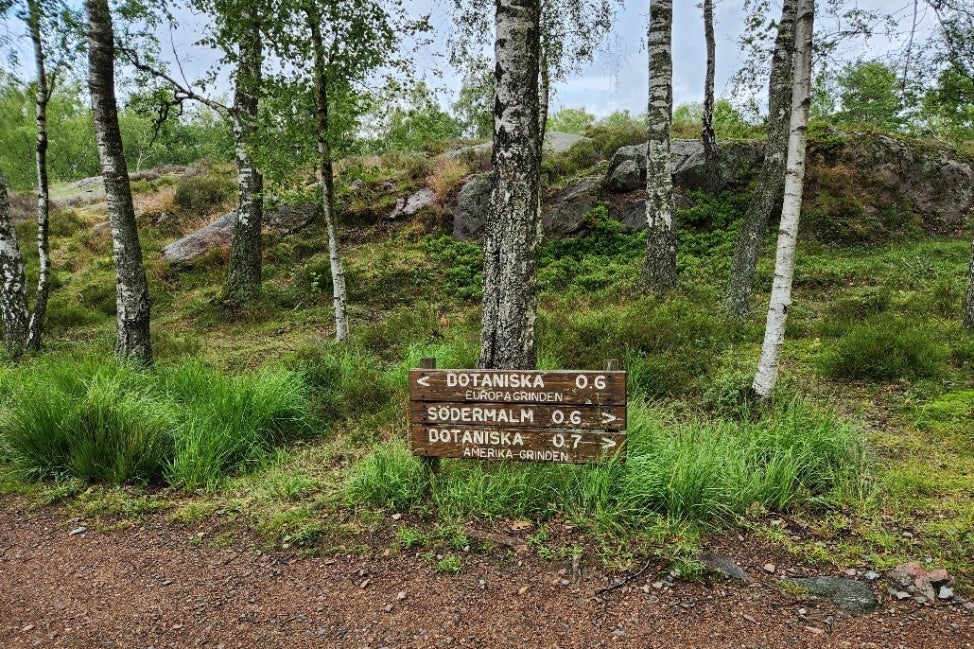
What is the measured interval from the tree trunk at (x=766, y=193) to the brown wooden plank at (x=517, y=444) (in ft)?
20.6

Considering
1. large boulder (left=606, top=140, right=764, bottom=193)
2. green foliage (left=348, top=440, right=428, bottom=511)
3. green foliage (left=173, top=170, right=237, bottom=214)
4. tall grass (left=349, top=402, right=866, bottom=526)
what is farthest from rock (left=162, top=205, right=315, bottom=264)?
tall grass (left=349, top=402, right=866, bottom=526)

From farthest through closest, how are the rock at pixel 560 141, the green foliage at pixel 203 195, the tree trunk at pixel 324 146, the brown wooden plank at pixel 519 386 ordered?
the rock at pixel 560 141 → the green foliage at pixel 203 195 → the tree trunk at pixel 324 146 → the brown wooden plank at pixel 519 386

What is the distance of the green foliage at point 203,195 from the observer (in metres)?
19.6

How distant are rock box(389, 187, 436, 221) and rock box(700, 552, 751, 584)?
49.3 feet

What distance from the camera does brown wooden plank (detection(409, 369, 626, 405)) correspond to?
3783 mm

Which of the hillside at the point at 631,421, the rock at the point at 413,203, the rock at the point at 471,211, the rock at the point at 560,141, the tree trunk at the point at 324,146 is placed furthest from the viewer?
the rock at the point at 560,141

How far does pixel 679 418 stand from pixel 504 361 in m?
2.05

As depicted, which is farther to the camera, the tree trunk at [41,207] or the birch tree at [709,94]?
the birch tree at [709,94]

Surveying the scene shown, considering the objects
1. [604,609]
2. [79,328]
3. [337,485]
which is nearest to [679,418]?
[604,609]

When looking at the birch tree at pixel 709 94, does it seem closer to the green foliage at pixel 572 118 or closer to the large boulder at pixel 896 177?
the large boulder at pixel 896 177

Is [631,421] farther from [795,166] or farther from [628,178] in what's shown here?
[628,178]

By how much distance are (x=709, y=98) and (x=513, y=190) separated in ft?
44.2

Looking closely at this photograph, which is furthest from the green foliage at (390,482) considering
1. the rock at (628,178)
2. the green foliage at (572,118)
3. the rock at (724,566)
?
the green foliage at (572,118)

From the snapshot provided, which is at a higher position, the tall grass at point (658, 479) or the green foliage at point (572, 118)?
the green foliage at point (572, 118)
